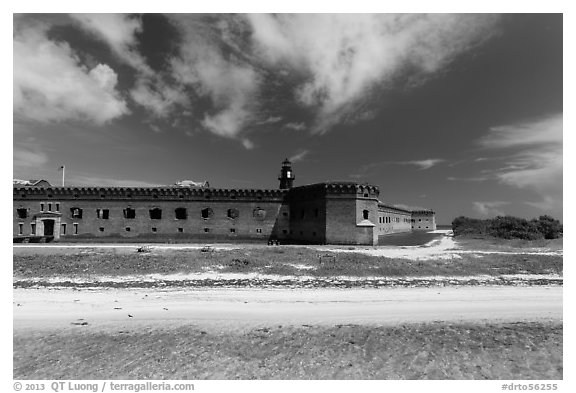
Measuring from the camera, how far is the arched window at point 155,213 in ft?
117

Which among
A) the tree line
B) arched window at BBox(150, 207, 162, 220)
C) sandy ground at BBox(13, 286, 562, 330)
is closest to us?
sandy ground at BBox(13, 286, 562, 330)

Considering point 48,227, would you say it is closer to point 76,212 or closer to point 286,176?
point 76,212

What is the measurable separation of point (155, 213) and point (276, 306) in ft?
95.7

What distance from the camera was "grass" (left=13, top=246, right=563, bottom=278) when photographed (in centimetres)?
1681

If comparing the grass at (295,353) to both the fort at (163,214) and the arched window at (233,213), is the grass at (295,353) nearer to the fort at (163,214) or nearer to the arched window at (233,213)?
the fort at (163,214)

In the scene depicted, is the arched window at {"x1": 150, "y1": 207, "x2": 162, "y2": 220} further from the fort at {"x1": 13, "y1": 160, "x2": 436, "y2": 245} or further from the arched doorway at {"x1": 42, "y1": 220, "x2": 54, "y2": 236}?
the arched doorway at {"x1": 42, "y1": 220, "x2": 54, "y2": 236}

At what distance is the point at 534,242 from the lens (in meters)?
31.8

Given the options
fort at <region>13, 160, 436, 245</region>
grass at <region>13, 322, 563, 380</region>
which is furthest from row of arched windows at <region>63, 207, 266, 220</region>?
grass at <region>13, 322, 563, 380</region>

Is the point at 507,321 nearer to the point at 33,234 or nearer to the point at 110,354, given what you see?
the point at 110,354

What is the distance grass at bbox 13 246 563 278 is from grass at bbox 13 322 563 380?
7.48m

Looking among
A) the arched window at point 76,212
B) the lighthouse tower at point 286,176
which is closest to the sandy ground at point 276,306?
the arched window at point 76,212

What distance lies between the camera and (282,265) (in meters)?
18.3
